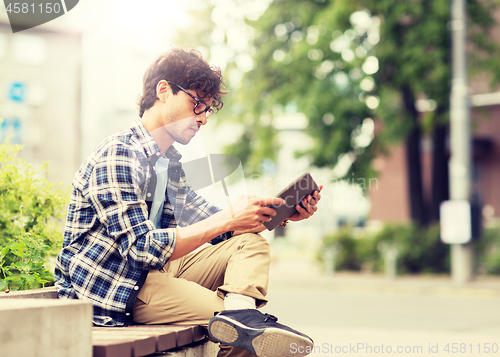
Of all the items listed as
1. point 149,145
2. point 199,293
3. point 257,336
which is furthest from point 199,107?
point 257,336

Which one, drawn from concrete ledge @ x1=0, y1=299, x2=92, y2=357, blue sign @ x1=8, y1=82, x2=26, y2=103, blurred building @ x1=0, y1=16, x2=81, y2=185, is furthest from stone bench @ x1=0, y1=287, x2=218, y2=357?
blurred building @ x1=0, y1=16, x2=81, y2=185

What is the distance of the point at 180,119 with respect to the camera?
8.54ft

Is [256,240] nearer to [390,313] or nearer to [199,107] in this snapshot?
[199,107]

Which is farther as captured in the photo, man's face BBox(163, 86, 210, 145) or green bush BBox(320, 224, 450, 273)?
green bush BBox(320, 224, 450, 273)

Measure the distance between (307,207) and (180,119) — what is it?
70 centimetres

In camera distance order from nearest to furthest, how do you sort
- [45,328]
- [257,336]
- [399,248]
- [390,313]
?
1. [45,328]
2. [257,336]
3. [390,313]
4. [399,248]

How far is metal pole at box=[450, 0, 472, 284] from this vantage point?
35.6ft

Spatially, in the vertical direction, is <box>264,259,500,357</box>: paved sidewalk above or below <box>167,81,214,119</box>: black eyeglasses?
below

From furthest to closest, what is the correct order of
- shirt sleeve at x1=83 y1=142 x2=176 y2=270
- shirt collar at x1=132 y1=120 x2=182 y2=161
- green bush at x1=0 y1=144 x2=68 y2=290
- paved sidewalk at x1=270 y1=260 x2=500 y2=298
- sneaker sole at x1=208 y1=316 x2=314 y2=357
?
1. paved sidewalk at x1=270 y1=260 x2=500 y2=298
2. green bush at x1=0 y1=144 x2=68 y2=290
3. shirt collar at x1=132 y1=120 x2=182 y2=161
4. shirt sleeve at x1=83 y1=142 x2=176 y2=270
5. sneaker sole at x1=208 y1=316 x2=314 y2=357

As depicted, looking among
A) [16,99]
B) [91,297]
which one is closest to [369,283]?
[91,297]

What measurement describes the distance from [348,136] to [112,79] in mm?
6050

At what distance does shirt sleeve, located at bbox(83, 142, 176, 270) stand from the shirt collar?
152mm

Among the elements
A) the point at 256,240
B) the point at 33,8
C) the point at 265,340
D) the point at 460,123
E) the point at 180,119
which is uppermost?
the point at 33,8

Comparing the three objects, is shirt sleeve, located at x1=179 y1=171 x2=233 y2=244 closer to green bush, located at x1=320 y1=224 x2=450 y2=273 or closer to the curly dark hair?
the curly dark hair
